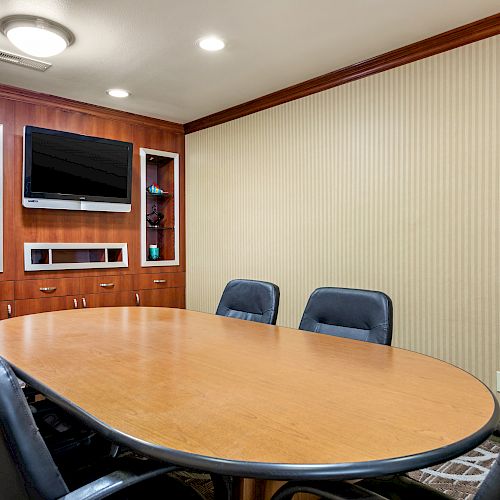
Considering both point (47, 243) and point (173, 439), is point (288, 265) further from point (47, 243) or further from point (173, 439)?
point (173, 439)

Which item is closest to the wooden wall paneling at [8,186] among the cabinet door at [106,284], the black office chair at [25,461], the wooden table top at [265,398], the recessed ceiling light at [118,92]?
the cabinet door at [106,284]

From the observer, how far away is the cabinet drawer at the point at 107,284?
14.3 ft

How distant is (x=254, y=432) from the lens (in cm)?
100

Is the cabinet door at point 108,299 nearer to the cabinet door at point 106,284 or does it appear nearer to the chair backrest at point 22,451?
the cabinet door at point 106,284

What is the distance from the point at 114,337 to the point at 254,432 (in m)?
1.23

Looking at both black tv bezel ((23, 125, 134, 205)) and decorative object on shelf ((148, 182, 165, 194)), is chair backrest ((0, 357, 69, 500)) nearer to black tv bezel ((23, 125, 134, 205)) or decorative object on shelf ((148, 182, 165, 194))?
black tv bezel ((23, 125, 134, 205))

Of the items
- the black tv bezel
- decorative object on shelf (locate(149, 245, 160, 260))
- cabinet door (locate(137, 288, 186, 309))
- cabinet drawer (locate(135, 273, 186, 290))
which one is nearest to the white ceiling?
the black tv bezel

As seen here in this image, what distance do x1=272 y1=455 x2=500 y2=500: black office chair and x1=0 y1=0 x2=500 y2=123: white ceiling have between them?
243 cm

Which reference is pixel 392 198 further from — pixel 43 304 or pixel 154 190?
pixel 43 304

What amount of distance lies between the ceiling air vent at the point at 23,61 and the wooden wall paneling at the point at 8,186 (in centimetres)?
66

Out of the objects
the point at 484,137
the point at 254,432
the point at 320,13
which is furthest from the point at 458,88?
the point at 254,432

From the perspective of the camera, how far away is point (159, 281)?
4.93 meters

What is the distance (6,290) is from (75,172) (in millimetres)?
1217

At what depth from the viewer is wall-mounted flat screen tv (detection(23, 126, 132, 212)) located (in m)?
3.94
